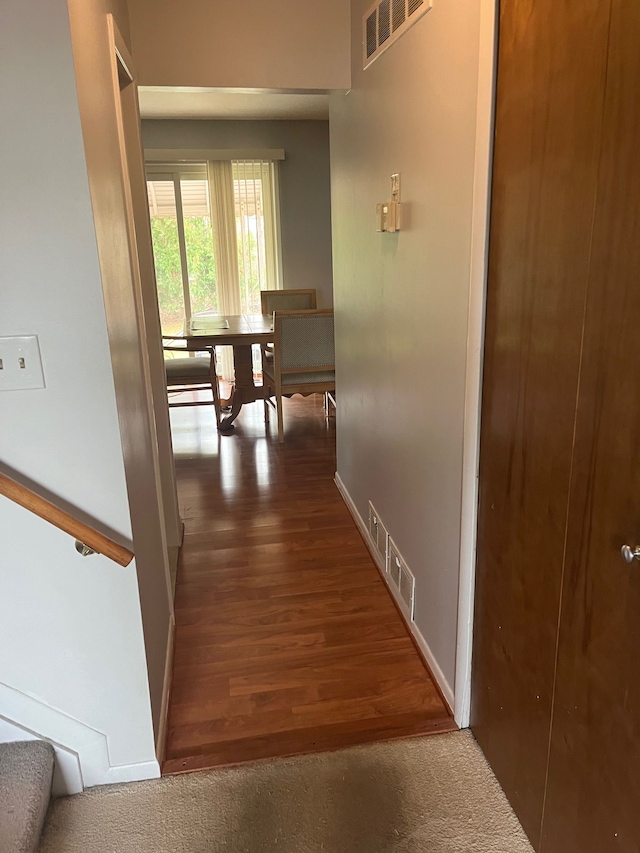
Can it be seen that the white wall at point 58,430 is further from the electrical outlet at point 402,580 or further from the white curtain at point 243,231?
the white curtain at point 243,231

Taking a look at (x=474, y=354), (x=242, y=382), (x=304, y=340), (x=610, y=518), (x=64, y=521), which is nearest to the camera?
(x=610, y=518)

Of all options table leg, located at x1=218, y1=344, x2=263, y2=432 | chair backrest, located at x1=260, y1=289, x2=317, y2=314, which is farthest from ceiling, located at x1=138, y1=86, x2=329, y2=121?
table leg, located at x1=218, y1=344, x2=263, y2=432

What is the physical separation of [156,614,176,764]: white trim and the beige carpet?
9cm

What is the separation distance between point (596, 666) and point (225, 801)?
1070 mm

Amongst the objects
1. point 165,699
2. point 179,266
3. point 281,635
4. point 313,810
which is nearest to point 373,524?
point 281,635

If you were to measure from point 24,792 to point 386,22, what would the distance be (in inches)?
99.6

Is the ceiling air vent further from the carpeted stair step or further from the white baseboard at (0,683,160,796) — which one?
the carpeted stair step

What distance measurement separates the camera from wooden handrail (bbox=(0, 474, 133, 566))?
1.29 metres

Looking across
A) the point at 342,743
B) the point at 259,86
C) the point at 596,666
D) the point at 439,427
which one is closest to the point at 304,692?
the point at 342,743

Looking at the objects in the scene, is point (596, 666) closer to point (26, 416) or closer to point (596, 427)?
point (596, 427)

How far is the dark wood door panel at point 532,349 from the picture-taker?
1.13 m

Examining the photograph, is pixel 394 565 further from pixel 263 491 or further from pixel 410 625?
pixel 263 491

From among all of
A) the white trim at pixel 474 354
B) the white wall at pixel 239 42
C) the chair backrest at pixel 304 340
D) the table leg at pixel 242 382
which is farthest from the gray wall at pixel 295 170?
the white trim at pixel 474 354

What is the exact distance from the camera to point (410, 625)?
2.31 m
